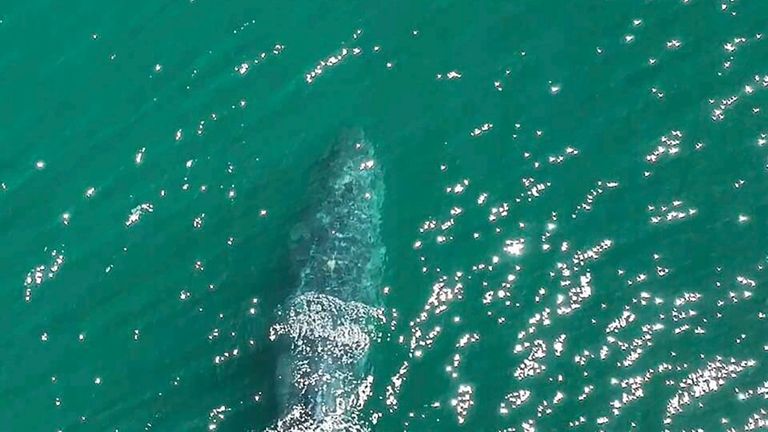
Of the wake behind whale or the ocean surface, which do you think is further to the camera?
the wake behind whale

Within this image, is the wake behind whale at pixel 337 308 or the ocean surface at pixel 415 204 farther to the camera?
the wake behind whale at pixel 337 308

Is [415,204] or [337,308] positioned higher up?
[415,204]

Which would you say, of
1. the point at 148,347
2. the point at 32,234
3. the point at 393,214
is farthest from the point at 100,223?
the point at 393,214

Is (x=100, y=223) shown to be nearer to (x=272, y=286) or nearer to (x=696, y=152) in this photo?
(x=272, y=286)

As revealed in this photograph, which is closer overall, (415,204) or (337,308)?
(337,308)

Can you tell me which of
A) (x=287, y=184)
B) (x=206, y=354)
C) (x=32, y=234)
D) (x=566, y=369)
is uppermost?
(x=32, y=234)
